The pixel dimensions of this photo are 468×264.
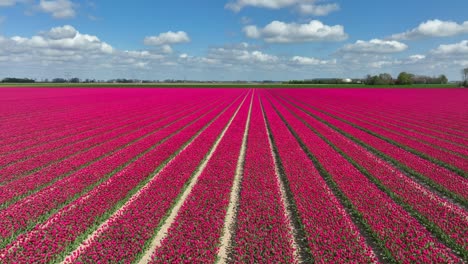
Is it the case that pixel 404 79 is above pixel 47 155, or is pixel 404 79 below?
above

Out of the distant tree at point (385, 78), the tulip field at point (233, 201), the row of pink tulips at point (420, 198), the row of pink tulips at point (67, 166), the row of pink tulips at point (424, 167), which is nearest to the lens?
the tulip field at point (233, 201)

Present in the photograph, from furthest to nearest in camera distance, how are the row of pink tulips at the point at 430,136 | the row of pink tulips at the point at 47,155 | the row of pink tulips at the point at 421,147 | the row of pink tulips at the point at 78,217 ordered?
1. the row of pink tulips at the point at 430,136
2. the row of pink tulips at the point at 421,147
3. the row of pink tulips at the point at 47,155
4. the row of pink tulips at the point at 78,217

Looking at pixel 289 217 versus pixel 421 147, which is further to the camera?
pixel 421 147

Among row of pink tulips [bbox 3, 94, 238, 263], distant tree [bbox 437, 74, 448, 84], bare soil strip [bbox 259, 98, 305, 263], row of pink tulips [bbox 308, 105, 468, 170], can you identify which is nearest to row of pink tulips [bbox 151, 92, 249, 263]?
bare soil strip [bbox 259, 98, 305, 263]

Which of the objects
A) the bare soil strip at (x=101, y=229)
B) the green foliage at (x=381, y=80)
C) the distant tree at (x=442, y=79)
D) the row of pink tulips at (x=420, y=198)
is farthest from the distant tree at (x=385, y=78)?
the bare soil strip at (x=101, y=229)

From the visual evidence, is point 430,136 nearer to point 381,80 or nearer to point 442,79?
point 381,80

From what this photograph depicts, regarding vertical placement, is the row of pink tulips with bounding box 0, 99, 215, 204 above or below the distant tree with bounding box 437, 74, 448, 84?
below

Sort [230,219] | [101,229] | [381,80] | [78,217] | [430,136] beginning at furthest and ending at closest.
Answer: [381,80]
[430,136]
[230,219]
[78,217]
[101,229]

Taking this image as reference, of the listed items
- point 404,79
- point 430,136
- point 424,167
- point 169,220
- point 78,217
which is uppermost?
point 404,79

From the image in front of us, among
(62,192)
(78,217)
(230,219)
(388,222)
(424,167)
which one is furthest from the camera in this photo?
(424,167)

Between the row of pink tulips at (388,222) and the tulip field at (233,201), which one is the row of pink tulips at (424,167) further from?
the row of pink tulips at (388,222)

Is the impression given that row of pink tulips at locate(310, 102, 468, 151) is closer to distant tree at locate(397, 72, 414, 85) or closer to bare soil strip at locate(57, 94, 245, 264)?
bare soil strip at locate(57, 94, 245, 264)

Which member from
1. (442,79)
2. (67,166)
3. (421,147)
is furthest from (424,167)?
(442,79)

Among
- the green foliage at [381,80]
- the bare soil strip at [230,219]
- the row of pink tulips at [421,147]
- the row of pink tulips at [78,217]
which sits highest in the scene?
the green foliage at [381,80]
